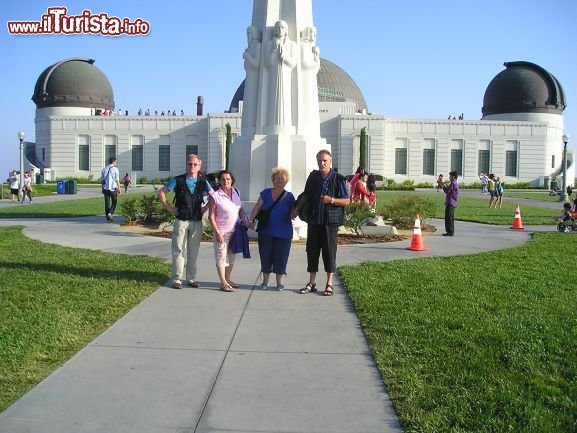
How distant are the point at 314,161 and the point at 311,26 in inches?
118

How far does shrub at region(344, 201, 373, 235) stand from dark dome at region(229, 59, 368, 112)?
47.9m

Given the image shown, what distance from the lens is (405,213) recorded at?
15.2 meters

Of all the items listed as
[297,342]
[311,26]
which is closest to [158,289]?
[297,342]

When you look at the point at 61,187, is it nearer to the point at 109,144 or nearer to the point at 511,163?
the point at 109,144

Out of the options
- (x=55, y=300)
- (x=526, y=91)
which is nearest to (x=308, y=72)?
(x=55, y=300)

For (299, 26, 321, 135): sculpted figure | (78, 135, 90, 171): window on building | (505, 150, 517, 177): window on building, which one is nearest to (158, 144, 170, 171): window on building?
(78, 135, 90, 171): window on building

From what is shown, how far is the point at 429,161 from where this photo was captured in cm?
5503

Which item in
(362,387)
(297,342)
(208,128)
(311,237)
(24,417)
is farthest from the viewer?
(208,128)

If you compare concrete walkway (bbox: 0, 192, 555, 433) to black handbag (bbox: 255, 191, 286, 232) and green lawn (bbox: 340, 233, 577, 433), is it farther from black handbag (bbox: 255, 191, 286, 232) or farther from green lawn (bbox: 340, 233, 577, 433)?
black handbag (bbox: 255, 191, 286, 232)

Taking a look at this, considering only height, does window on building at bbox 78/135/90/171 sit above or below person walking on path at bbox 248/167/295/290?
above

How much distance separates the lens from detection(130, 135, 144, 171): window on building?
183ft

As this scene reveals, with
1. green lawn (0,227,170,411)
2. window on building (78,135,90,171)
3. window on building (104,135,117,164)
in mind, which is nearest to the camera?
green lawn (0,227,170,411)

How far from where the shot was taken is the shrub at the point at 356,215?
12930 mm

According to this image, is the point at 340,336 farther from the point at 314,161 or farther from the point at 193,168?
the point at 314,161
